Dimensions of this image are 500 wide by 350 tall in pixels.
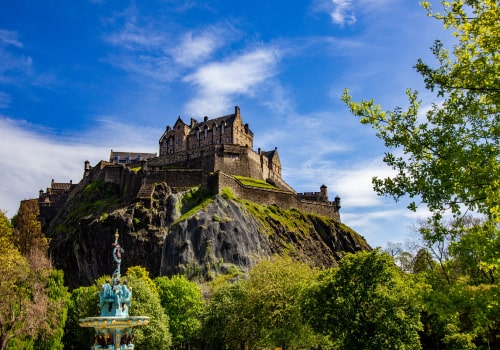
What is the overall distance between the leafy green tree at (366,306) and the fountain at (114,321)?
13046 millimetres

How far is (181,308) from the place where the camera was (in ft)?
164

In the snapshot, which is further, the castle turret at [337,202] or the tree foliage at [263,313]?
the castle turret at [337,202]

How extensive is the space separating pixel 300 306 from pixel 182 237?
3770 cm

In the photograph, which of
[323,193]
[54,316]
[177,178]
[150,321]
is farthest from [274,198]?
[54,316]

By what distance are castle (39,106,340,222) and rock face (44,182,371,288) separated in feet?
9.71

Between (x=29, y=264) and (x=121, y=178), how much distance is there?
48428 millimetres

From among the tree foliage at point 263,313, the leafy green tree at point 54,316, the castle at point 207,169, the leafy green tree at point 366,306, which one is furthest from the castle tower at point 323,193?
the leafy green tree at point 366,306

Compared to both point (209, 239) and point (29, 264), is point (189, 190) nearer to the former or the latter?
point (209, 239)

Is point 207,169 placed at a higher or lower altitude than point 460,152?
higher

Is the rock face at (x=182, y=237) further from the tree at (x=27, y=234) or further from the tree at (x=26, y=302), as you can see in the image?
the tree at (x=26, y=302)

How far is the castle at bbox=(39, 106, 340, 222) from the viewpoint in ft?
259

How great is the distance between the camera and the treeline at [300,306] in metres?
16.9

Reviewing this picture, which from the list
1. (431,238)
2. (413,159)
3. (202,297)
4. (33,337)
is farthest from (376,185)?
(202,297)

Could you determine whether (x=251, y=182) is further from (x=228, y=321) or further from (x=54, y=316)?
(x=54, y=316)
